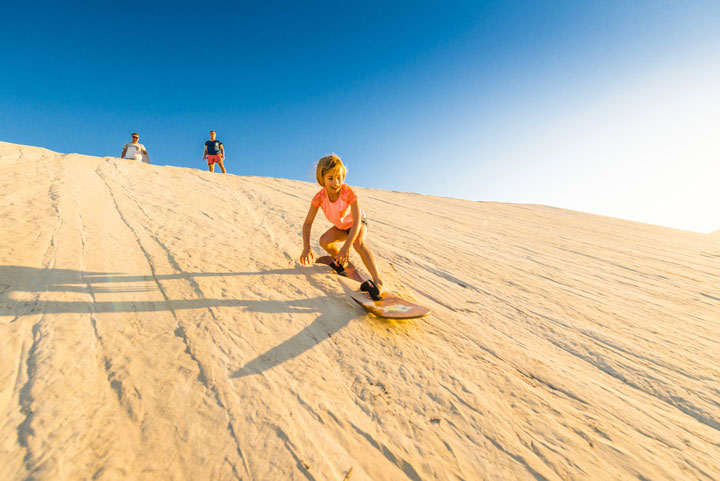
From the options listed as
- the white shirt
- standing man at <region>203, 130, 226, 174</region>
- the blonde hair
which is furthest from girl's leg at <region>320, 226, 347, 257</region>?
the white shirt

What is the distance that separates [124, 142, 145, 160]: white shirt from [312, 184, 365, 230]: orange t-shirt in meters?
8.27

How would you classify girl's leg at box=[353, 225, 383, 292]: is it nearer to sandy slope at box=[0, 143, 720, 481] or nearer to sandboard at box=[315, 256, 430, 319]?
sandboard at box=[315, 256, 430, 319]

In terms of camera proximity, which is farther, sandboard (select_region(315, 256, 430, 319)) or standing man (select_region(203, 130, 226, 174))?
standing man (select_region(203, 130, 226, 174))

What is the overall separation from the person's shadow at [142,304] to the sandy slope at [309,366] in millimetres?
16

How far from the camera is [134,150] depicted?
8.20 m

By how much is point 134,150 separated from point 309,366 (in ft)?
31.8

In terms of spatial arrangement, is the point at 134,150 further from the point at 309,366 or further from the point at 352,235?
the point at 309,366

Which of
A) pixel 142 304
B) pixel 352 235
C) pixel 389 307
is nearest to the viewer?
pixel 142 304

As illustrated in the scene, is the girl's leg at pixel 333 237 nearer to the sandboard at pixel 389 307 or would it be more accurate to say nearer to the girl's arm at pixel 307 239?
the girl's arm at pixel 307 239

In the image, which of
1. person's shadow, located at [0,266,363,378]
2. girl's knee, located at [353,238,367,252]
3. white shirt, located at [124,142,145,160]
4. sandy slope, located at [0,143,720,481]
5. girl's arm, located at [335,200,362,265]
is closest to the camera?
sandy slope, located at [0,143,720,481]

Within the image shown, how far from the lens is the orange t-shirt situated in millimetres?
2768

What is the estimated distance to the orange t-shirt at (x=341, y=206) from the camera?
9.08 ft

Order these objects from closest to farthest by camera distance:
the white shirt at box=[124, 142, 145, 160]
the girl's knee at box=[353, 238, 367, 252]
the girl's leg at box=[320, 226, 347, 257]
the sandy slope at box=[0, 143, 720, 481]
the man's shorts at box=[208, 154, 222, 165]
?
the sandy slope at box=[0, 143, 720, 481], the girl's knee at box=[353, 238, 367, 252], the girl's leg at box=[320, 226, 347, 257], the white shirt at box=[124, 142, 145, 160], the man's shorts at box=[208, 154, 222, 165]

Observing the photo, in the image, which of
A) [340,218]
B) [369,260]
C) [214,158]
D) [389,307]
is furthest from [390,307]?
[214,158]
